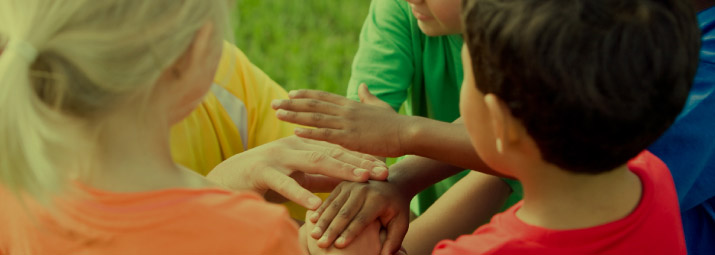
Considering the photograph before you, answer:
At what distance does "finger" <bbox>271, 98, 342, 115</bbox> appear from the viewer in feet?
6.13

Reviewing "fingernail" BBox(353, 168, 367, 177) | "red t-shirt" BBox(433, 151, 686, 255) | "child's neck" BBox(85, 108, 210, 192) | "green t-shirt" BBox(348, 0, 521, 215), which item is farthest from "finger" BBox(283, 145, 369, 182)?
"child's neck" BBox(85, 108, 210, 192)

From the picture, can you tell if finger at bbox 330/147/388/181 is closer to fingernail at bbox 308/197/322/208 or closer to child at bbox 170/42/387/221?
child at bbox 170/42/387/221

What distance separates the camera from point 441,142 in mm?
1838

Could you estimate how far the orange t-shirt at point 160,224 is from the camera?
1157 millimetres

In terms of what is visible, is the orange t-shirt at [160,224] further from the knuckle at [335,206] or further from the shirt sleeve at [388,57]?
the shirt sleeve at [388,57]

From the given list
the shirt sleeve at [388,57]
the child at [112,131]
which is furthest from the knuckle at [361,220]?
the child at [112,131]

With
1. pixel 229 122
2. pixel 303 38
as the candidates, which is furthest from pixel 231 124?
pixel 303 38

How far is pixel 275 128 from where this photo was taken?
203 centimetres

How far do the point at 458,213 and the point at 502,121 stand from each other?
0.91 meters

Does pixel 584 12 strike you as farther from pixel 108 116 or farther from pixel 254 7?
pixel 254 7

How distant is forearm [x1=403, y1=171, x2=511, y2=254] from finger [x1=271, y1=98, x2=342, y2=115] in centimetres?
39

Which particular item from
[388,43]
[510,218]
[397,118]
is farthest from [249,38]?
[510,218]

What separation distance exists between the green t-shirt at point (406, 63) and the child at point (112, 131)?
1.02 metres

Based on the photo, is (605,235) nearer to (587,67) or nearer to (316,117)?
(587,67)
